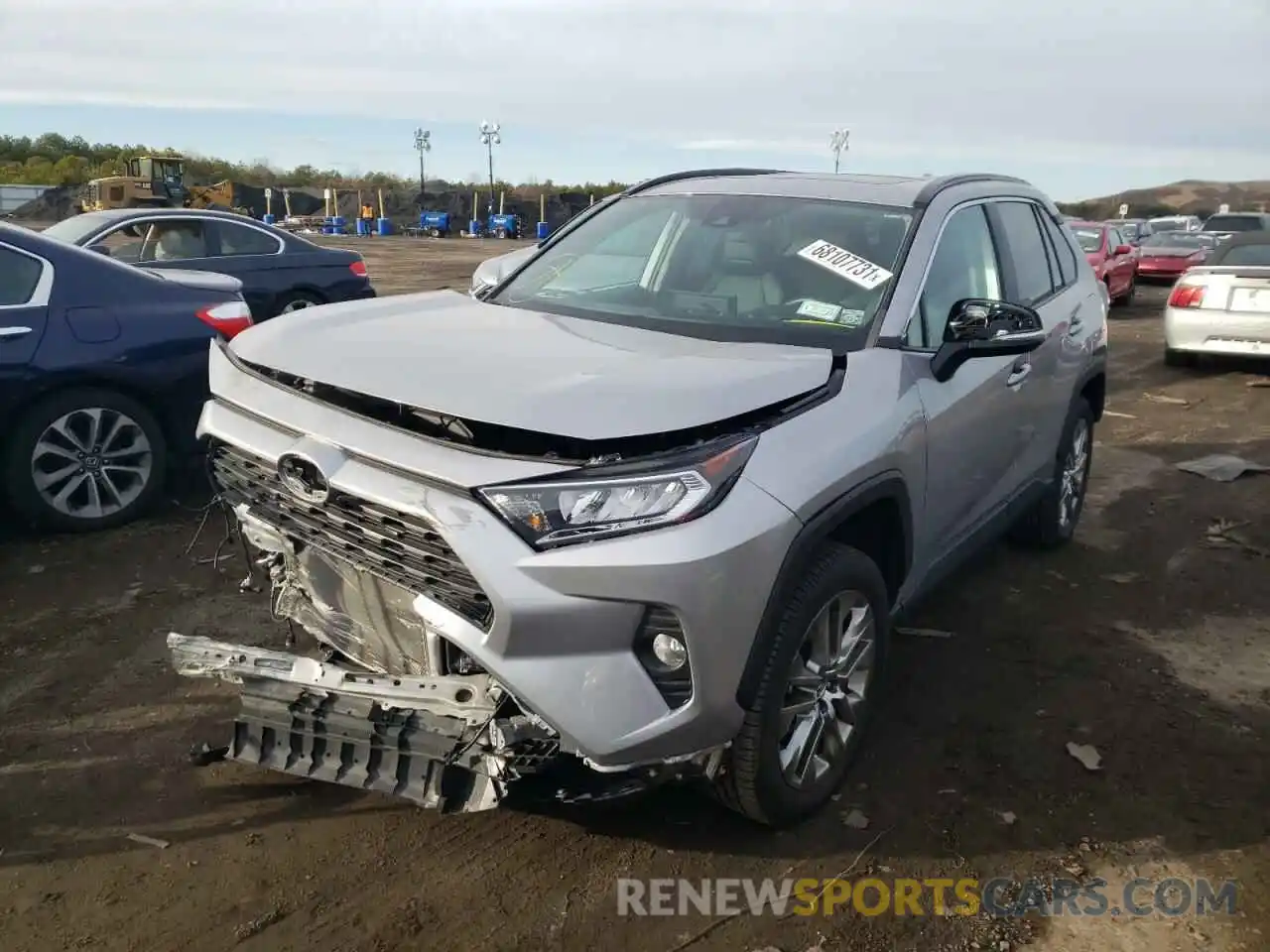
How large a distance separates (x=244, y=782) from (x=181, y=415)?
9.40ft

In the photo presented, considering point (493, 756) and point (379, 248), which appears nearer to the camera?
point (493, 756)

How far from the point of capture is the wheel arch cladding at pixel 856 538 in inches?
102

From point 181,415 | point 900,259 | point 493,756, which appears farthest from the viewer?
point 181,415

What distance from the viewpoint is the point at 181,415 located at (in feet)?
18.0

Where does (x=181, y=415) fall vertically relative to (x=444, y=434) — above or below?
below

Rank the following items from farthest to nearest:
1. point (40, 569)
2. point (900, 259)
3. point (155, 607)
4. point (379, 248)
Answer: point (379, 248) → point (40, 569) → point (155, 607) → point (900, 259)

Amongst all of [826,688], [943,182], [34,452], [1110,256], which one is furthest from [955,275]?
[1110,256]

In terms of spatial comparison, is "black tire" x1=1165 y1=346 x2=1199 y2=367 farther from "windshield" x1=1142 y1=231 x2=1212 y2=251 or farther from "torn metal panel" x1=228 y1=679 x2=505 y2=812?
"windshield" x1=1142 y1=231 x2=1212 y2=251

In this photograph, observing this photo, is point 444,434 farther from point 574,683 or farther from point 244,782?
point 244,782

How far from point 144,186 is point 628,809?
40.1 metres

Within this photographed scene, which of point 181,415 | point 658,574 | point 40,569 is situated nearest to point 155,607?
point 40,569

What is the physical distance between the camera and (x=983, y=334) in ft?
11.4

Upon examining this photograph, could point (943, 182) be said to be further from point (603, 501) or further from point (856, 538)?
point (603, 501)

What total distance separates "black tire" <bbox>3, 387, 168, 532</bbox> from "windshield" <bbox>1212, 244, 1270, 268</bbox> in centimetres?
1093
